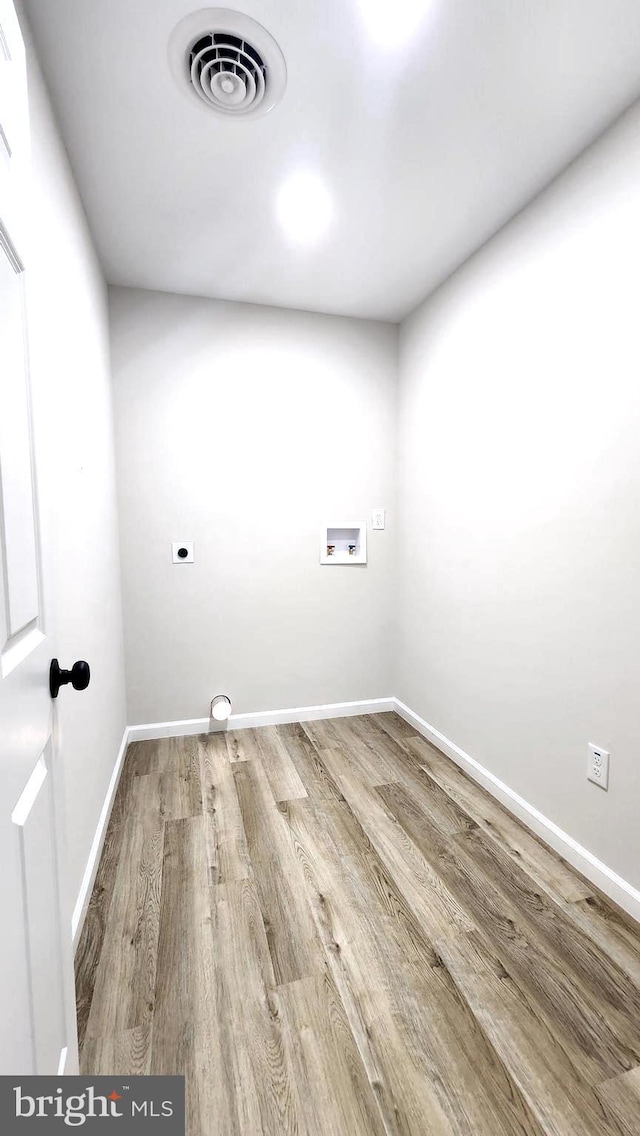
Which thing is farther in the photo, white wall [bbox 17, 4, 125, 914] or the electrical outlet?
the electrical outlet

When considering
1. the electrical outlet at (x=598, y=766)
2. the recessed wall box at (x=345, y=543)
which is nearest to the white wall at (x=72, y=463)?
the recessed wall box at (x=345, y=543)

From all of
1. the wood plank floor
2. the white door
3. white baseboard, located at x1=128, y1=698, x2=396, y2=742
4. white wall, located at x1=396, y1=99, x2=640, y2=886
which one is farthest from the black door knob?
white baseboard, located at x1=128, y1=698, x2=396, y2=742

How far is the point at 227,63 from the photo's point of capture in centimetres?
125

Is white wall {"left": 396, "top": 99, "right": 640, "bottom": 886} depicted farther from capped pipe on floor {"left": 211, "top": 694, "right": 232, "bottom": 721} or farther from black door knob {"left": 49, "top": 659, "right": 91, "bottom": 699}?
black door knob {"left": 49, "top": 659, "right": 91, "bottom": 699}

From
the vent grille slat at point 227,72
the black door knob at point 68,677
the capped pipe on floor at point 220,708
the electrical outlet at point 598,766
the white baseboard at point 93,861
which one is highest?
the vent grille slat at point 227,72

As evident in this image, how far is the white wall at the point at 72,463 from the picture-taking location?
97 centimetres

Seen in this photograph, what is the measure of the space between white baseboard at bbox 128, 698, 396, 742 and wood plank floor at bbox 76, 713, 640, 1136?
0.58m

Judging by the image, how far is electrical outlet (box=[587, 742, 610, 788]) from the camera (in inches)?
58.6

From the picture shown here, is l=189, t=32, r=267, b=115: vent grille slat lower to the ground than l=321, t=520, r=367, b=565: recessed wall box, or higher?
higher

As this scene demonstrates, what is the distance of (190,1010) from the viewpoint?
1.12 m

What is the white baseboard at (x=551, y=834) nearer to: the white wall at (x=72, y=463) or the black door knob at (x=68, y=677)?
the white wall at (x=72, y=463)

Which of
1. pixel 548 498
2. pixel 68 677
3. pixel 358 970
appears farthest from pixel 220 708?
pixel 548 498

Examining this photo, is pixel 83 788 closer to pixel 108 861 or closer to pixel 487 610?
pixel 108 861

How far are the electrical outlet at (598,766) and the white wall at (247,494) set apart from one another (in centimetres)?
148
